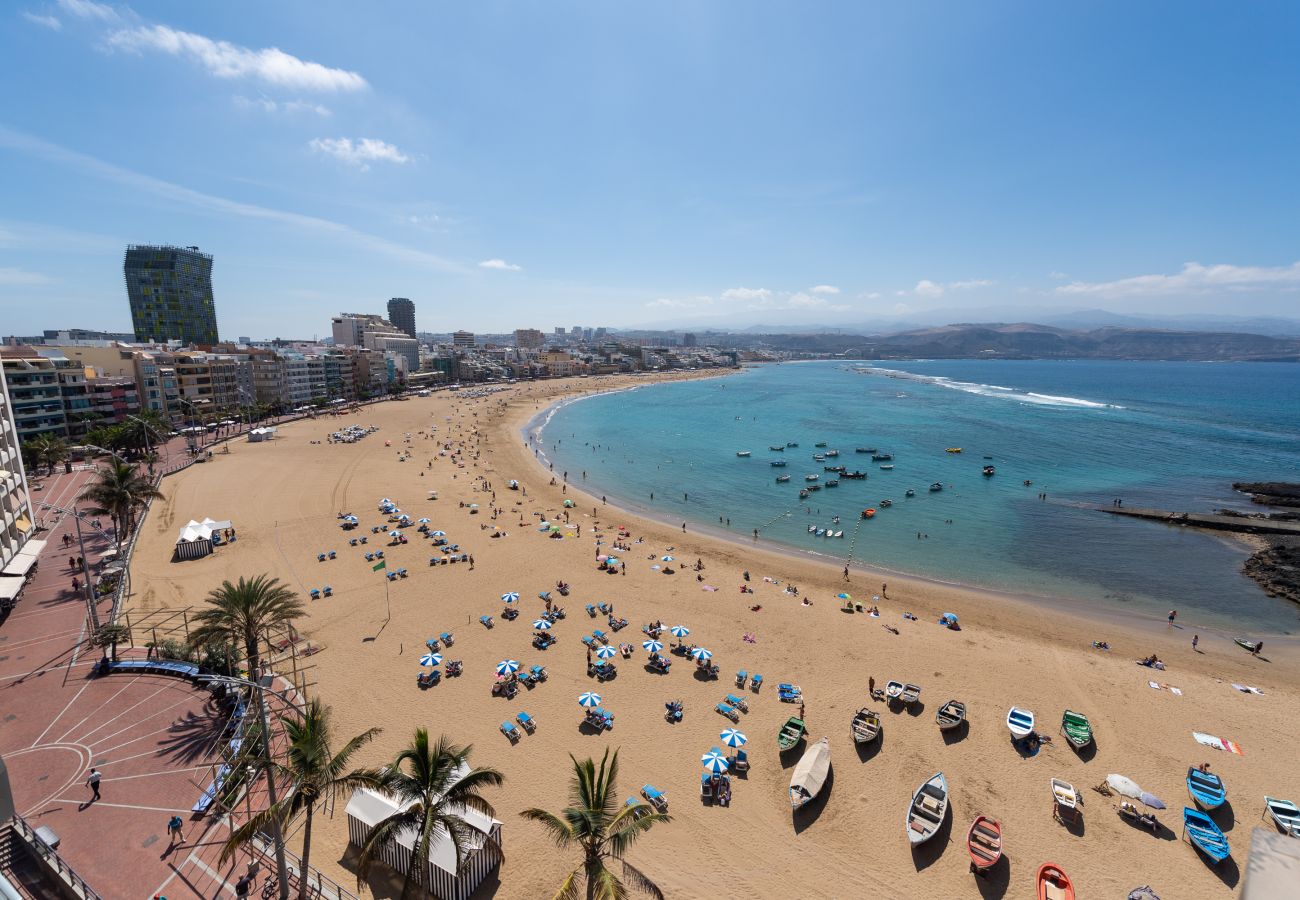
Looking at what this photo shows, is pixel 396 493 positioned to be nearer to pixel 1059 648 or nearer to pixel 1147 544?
pixel 1059 648

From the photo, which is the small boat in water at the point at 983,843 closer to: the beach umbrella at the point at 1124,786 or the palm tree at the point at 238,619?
the beach umbrella at the point at 1124,786

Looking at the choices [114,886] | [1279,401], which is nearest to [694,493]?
[114,886]

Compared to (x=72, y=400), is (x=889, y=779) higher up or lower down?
lower down

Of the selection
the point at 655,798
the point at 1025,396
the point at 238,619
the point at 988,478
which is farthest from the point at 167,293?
the point at 1025,396

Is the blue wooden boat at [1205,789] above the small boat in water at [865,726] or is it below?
below

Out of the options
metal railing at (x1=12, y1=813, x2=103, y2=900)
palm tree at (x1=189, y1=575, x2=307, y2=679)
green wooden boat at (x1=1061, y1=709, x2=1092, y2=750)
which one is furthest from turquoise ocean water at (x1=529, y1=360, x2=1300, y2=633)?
metal railing at (x1=12, y1=813, x2=103, y2=900)

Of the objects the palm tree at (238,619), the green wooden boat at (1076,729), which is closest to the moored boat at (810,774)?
the green wooden boat at (1076,729)
